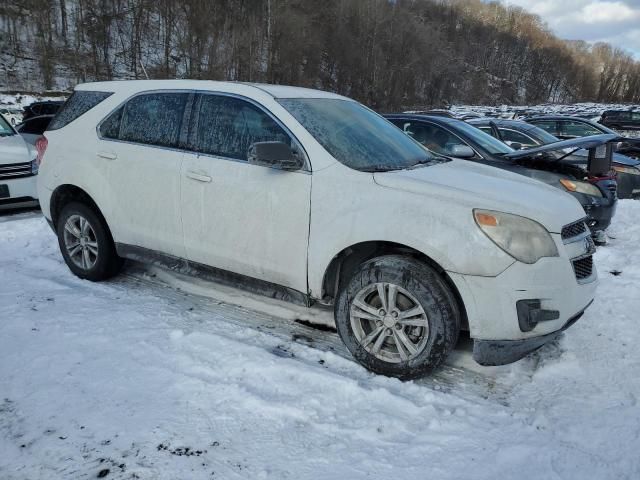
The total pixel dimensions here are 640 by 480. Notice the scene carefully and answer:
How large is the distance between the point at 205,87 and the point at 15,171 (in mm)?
4610

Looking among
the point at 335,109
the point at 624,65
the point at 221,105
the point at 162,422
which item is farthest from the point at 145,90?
the point at 624,65

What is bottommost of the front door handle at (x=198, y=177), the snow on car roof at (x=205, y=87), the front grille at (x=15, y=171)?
the front grille at (x=15, y=171)

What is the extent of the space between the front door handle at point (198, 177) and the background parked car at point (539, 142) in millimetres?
6891

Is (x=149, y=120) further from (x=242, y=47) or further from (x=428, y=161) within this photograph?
(x=242, y=47)

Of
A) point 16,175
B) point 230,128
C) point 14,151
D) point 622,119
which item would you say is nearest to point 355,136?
point 230,128

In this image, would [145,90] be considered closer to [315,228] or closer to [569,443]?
[315,228]

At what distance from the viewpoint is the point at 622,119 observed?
897 inches

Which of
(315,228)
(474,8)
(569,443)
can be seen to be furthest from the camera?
(474,8)

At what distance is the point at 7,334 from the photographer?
138 inches

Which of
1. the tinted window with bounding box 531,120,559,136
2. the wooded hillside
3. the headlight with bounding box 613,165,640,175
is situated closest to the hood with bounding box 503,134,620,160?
the headlight with bounding box 613,165,640,175

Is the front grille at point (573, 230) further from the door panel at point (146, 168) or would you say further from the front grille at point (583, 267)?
the door panel at point (146, 168)

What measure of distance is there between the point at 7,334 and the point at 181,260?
130 cm

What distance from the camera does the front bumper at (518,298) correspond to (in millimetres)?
2748

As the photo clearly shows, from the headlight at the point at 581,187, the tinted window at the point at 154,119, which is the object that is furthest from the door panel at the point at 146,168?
the headlight at the point at 581,187
